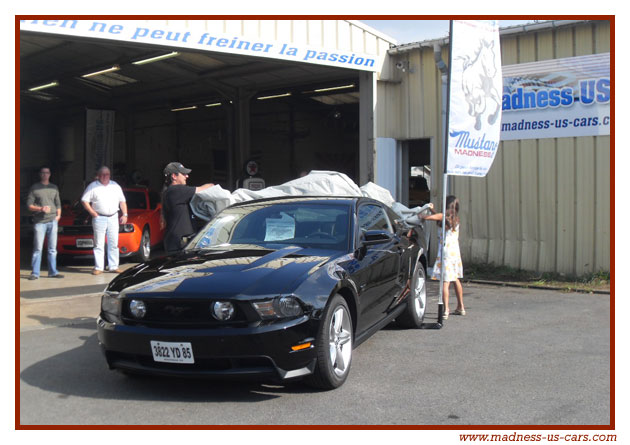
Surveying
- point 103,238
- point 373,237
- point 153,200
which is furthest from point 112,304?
point 153,200

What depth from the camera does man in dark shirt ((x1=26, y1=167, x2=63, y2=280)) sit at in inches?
408

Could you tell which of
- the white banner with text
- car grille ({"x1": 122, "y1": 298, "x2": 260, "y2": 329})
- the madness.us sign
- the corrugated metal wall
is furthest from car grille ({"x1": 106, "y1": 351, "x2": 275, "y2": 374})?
the madness.us sign

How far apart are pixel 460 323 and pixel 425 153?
284 inches

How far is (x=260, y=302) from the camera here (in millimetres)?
4227

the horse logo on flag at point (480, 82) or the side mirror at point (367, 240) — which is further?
the horse logo on flag at point (480, 82)

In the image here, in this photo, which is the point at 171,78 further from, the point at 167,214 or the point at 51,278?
the point at 167,214

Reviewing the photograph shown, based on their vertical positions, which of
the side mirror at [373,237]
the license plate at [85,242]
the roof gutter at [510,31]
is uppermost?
the roof gutter at [510,31]

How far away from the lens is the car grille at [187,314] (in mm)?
4211

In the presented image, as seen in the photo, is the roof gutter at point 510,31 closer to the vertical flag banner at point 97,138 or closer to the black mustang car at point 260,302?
the black mustang car at point 260,302

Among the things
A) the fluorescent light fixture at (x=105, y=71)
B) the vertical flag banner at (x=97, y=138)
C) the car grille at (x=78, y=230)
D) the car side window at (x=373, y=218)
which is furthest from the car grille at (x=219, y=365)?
the vertical flag banner at (x=97, y=138)

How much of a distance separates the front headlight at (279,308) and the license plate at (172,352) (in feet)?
1.76

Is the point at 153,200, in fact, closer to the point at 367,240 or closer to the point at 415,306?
the point at 415,306

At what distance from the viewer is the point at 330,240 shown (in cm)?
542

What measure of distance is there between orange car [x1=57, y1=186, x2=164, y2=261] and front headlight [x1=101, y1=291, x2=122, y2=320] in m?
7.76
